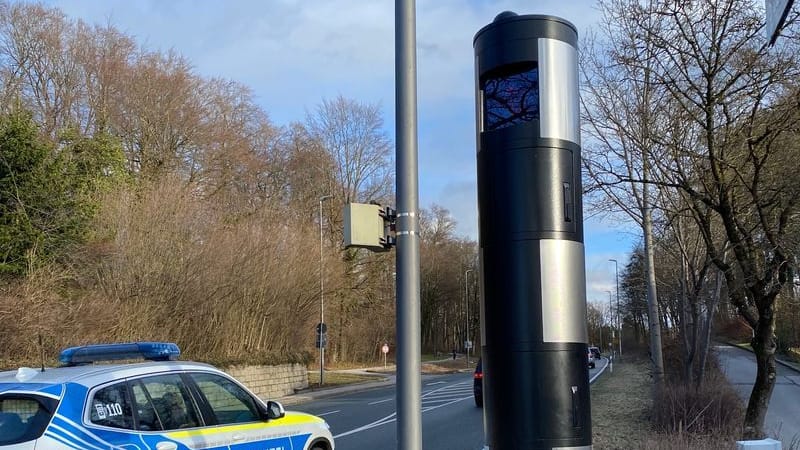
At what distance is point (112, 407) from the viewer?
5785 millimetres

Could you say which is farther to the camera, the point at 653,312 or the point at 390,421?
the point at 390,421

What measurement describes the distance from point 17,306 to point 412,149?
51.3 feet

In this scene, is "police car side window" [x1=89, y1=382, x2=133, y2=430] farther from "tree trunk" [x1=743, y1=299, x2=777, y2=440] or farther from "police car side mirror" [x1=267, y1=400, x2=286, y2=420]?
"tree trunk" [x1=743, y1=299, x2=777, y2=440]

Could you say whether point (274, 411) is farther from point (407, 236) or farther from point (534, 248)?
point (534, 248)

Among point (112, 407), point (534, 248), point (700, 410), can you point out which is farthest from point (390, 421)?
point (112, 407)

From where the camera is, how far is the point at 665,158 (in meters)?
12.1

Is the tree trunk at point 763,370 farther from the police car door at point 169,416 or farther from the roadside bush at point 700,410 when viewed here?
the police car door at point 169,416

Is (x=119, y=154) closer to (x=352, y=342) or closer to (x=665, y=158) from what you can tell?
(x=665, y=158)

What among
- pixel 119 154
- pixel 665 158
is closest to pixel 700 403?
pixel 665 158

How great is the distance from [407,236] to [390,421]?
503 inches

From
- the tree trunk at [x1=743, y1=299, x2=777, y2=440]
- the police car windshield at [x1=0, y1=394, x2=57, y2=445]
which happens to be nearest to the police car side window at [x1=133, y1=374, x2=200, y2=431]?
the police car windshield at [x1=0, y1=394, x2=57, y2=445]

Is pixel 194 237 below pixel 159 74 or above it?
below

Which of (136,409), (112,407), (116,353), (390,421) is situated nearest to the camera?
(112,407)

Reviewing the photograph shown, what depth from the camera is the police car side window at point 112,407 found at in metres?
5.64
